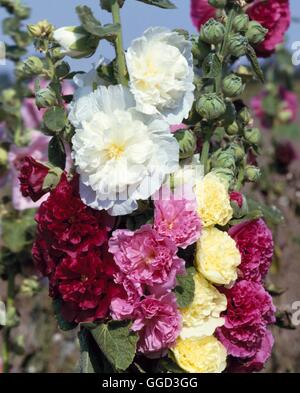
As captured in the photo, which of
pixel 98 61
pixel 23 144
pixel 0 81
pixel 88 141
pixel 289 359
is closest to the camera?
pixel 88 141

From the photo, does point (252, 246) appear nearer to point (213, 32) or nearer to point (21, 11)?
point (213, 32)

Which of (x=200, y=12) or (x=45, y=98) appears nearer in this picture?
(x=45, y=98)

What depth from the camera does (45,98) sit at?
1111 mm

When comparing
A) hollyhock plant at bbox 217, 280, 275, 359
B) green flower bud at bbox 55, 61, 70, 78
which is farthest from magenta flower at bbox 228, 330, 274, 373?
green flower bud at bbox 55, 61, 70, 78

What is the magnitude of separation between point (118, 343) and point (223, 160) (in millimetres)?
294

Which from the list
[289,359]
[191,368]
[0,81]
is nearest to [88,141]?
[191,368]

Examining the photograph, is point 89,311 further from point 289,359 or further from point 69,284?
point 289,359

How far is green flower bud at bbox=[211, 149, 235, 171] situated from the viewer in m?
1.14

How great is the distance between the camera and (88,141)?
1040 millimetres

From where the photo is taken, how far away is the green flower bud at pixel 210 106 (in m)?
1.11

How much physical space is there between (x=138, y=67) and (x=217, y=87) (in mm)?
143

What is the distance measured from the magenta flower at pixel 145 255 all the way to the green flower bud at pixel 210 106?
0.59 ft

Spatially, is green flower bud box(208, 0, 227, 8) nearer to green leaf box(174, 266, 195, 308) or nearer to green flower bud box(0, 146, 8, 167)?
green leaf box(174, 266, 195, 308)

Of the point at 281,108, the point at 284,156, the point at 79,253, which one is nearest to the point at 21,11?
the point at 79,253
